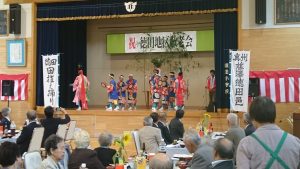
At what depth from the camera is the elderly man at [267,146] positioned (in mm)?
2213

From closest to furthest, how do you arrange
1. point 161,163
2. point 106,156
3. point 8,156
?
point 161,163
point 8,156
point 106,156

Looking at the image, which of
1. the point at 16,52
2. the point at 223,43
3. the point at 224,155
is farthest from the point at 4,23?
the point at 224,155

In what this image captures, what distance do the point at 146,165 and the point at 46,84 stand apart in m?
7.86

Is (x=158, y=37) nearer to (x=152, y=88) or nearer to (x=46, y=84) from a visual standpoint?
(x=152, y=88)

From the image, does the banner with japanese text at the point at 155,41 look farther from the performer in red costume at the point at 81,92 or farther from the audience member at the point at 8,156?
the audience member at the point at 8,156

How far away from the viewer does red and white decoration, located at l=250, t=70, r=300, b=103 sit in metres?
10.0

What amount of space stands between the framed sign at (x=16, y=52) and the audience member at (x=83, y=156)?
9.10 metres

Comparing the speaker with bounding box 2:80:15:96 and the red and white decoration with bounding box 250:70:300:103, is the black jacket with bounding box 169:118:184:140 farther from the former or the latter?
the speaker with bounding box 2:80:15:96

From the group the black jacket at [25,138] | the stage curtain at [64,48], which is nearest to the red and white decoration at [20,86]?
the stage curtain at [64,48]

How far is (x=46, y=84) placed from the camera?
11562 millimetres

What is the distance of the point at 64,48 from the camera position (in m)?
13.7

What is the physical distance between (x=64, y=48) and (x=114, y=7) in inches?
102

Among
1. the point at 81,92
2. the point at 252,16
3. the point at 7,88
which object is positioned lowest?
the point at 81,92

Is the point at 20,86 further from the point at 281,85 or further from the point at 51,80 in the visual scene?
the point at 281,85
